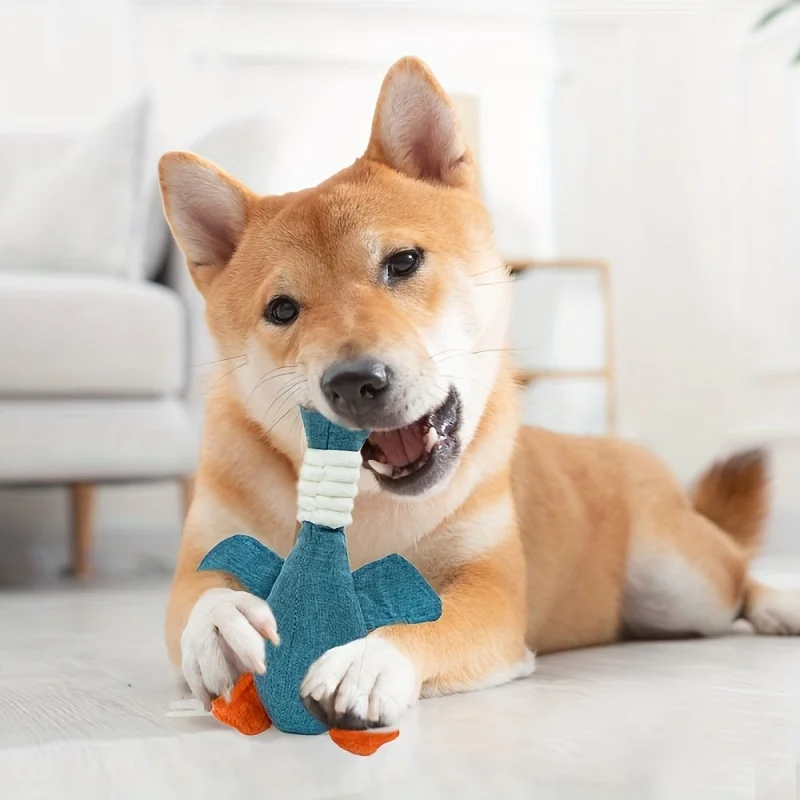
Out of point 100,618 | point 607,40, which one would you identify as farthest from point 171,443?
point 607,40

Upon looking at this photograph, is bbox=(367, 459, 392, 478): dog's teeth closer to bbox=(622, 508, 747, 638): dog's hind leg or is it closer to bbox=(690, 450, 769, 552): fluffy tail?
bbox=(622, 508, 747, 638): dog's hind leg

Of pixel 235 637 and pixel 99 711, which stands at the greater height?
pixel 235 637

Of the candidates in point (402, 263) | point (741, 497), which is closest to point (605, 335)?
point (741, 497)

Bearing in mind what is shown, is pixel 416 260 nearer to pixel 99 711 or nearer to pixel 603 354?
pixel 99 711

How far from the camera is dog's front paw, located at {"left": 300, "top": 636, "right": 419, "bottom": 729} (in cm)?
73

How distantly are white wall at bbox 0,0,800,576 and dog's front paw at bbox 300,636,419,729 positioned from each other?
9.83 ft

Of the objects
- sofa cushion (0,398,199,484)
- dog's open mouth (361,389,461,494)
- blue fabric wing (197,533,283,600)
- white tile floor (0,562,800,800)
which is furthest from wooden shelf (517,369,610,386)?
blue fabric wing (197,533,283,600)

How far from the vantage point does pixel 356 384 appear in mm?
838

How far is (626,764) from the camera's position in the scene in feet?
2.41

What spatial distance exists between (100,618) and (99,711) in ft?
2.72

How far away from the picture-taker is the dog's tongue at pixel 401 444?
0.95m

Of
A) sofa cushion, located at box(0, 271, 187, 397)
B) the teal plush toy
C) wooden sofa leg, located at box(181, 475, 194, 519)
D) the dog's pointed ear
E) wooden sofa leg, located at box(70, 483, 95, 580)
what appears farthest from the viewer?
wooden sofa leg, located at box(70, 483, 95, 580)

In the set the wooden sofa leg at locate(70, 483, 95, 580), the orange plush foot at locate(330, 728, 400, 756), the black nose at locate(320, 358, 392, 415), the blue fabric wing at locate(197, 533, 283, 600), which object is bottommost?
the wooden sofa leg at locate(70, 483, 95, 580)

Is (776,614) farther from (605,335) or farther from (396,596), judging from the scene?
(605,335)
